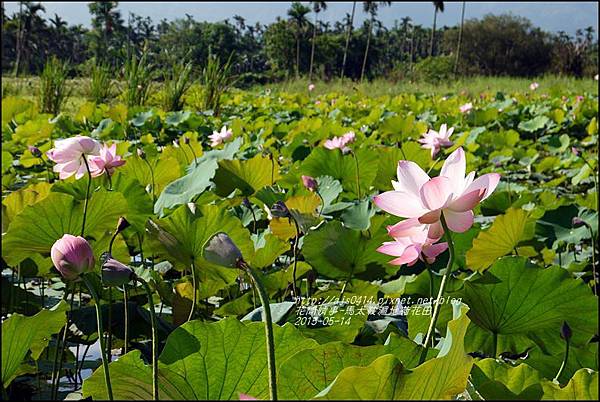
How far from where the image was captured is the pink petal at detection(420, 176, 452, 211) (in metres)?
0.62

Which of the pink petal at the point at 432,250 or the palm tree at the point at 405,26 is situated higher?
the palm tree at the point at 405,26

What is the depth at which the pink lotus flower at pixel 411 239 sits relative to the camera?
2.19 ft

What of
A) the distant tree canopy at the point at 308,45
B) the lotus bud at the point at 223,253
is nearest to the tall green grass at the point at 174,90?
the lotus bud at the point at 223,253

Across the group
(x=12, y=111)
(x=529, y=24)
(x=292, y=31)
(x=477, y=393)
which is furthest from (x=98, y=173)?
(x=292, y=31)

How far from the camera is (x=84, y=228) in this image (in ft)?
3.27

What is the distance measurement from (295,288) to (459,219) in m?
0.50

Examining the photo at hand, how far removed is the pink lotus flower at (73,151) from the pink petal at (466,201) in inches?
27.0

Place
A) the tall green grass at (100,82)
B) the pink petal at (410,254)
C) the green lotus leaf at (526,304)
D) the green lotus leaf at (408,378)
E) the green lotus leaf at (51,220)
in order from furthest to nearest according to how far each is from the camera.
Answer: the tall green grass at (100,82)
the green lotus leaf at (51,220)
the green lotus leaf at (526,304)
the pink petal at (410,254)
the green lotus leaf at (408,378)

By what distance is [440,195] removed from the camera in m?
0.62

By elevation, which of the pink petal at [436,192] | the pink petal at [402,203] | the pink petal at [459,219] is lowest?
the pink petal at [459,219]

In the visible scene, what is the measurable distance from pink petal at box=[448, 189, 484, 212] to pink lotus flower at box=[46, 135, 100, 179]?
687 mm

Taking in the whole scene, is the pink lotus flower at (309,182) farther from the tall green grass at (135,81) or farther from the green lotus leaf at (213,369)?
the tall green grass at (135,81)

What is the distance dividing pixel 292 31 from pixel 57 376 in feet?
104

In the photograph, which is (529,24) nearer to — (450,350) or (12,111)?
(12,111)
